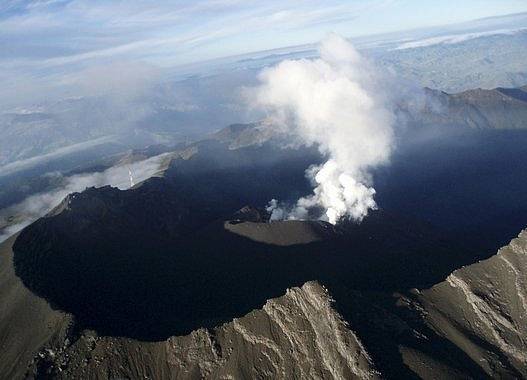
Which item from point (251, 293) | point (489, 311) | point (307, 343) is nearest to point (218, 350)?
point (307, 343)

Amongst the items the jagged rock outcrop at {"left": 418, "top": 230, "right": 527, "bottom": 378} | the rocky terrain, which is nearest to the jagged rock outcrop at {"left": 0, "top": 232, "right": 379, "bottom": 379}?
the rocky terrain

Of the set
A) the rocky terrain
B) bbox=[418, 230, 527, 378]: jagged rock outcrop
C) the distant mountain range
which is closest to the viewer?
the rocky terrain

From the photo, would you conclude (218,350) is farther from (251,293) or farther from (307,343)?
(251,293)

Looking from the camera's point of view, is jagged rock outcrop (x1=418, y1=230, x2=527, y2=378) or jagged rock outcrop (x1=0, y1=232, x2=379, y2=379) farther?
jagged rock outcrop (x1=418, y1=230, x2=527, y2=378)

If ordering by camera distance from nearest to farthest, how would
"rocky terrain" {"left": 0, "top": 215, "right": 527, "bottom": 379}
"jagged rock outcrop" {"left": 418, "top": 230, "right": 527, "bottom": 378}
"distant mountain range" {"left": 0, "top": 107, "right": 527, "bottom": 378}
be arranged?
"rocky terrain" {"left": 0, "top": 215, "right": 527, "bottom": 379}, "distant mountain range" {"left": 0, "top": 107, "right": 527, "bottom": 378}, "jagged rock outcrop" {"left": 418, "top": 230, "right": 527, "bottom": 378}

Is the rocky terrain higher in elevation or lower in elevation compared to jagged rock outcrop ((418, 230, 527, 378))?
higher

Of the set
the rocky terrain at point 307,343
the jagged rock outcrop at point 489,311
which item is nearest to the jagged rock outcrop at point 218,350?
the rocky terrain at point 307,343

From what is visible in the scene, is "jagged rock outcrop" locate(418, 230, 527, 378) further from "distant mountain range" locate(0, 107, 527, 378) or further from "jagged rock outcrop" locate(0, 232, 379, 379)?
"jagged rock outcrop" locate(0, 232, 379, 379)

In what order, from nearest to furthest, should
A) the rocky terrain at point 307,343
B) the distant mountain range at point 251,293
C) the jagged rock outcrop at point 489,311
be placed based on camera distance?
the rocky terrain at point 307,343 < the distant mountain range at point 251,293 < the jagged rock outcrop at point 489,311

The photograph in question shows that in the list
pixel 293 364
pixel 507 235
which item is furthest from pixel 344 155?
pixel 293 364

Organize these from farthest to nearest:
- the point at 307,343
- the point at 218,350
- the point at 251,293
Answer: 1. the point at 251,293
2. the point at 307,343
3. the point at 218,350

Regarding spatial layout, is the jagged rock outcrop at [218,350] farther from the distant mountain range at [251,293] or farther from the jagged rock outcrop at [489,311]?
the jagged rock outcrop at [489,311]

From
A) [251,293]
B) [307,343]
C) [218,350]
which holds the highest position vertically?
[218,350]
